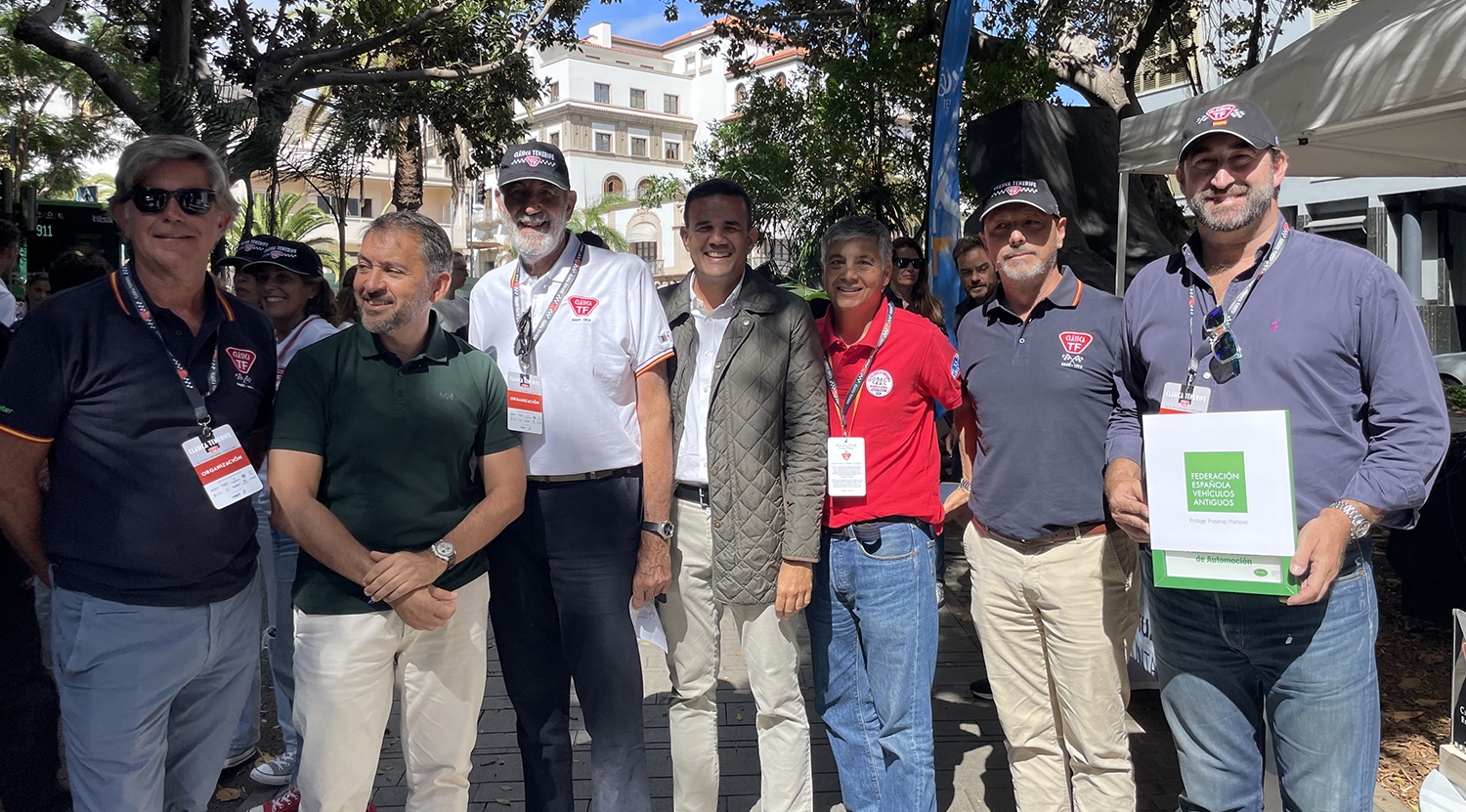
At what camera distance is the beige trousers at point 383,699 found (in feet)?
8.63

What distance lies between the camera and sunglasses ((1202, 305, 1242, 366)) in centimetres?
231

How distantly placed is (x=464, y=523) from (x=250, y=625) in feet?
2.31

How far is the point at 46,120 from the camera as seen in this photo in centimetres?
2636

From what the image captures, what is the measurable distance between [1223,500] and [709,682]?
167cm

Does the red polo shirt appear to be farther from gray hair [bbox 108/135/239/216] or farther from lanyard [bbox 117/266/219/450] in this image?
gray hair [bbox 108/135/239/216]

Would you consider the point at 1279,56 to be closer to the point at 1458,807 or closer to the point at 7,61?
the point at 1458,807

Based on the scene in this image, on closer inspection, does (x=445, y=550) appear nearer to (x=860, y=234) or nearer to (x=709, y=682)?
(x=709, y=682)

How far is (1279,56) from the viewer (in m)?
5.00

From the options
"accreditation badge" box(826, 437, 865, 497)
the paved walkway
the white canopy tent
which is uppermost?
the white canopy tent

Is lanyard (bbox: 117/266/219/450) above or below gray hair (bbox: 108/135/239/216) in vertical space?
below

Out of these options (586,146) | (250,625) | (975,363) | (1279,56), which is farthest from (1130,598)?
(586,146)

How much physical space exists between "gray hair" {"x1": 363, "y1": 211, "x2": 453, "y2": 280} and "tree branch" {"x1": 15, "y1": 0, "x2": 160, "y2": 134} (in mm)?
6763

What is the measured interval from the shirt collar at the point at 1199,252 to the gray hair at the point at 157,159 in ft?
8.61

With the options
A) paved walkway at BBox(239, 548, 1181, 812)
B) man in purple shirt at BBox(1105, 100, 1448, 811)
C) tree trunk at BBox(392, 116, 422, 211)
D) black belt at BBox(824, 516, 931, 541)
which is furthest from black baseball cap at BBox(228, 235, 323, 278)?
tree trunk at BBox(392, 116, 422, 211)
